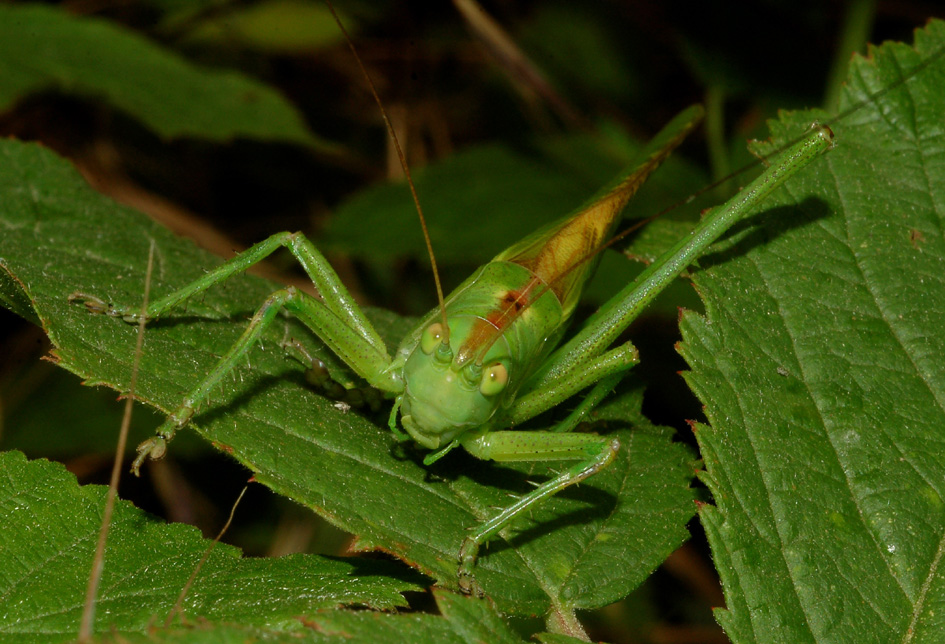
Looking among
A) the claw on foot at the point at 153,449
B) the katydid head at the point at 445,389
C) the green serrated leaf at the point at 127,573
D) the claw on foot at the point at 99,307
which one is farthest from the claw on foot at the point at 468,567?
the claw on foot at the point at 99,307

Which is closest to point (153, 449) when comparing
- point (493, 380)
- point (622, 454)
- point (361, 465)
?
point (361, 465)

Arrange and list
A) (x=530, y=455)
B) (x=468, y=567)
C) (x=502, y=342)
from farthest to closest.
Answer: (x=502, y=342) < (x=530, y=455) < (x=468, y=567)

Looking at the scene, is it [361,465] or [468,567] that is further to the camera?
[361,465]

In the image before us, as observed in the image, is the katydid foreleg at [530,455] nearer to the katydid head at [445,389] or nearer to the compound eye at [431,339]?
the katydid head at [445,389]

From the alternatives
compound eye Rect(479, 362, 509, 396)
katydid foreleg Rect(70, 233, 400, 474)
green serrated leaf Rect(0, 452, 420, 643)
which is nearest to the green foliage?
green serrated leaf Rect(0, 452, 420, 643)

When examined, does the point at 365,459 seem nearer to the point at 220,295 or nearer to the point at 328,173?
the point at 220,295

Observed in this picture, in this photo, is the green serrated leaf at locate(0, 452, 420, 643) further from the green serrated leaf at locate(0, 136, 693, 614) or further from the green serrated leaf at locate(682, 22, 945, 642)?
the green serrated leaf at locate(682, 22, 945, 642)

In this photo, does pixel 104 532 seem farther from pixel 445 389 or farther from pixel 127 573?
pixel 445 389
